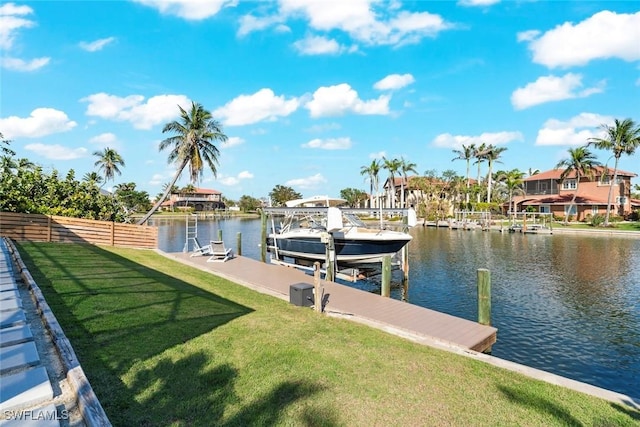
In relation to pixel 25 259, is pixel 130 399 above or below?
below

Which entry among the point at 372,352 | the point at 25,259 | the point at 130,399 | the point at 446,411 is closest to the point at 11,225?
the point at 25,259

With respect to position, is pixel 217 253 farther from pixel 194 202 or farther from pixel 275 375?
pixel 194 202

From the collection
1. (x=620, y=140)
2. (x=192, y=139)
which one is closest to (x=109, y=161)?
(x=192, y=139)

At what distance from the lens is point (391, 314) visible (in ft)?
30.9

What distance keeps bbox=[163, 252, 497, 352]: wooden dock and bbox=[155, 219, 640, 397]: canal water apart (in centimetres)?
116

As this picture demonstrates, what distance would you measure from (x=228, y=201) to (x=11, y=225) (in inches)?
4935

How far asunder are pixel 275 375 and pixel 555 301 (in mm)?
12589

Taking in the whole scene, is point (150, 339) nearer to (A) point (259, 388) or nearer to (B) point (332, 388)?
(A) point (259, 388)

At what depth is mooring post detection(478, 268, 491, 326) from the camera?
9.08 meters

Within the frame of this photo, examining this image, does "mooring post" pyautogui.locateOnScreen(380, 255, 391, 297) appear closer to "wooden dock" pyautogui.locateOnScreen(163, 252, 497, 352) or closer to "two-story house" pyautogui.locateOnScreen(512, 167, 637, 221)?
"wooden dock" pyautogui.locateOnScreen(163, 252, 497, 352)

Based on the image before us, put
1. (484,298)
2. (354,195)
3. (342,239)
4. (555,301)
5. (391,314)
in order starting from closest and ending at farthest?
(484,298), (391,314), (555,301), (342,239), (354,195)

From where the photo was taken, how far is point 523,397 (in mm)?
4844

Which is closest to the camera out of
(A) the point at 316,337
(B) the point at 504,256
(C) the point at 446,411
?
(C) the point at 446,411

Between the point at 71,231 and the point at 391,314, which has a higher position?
the point at 71,231
